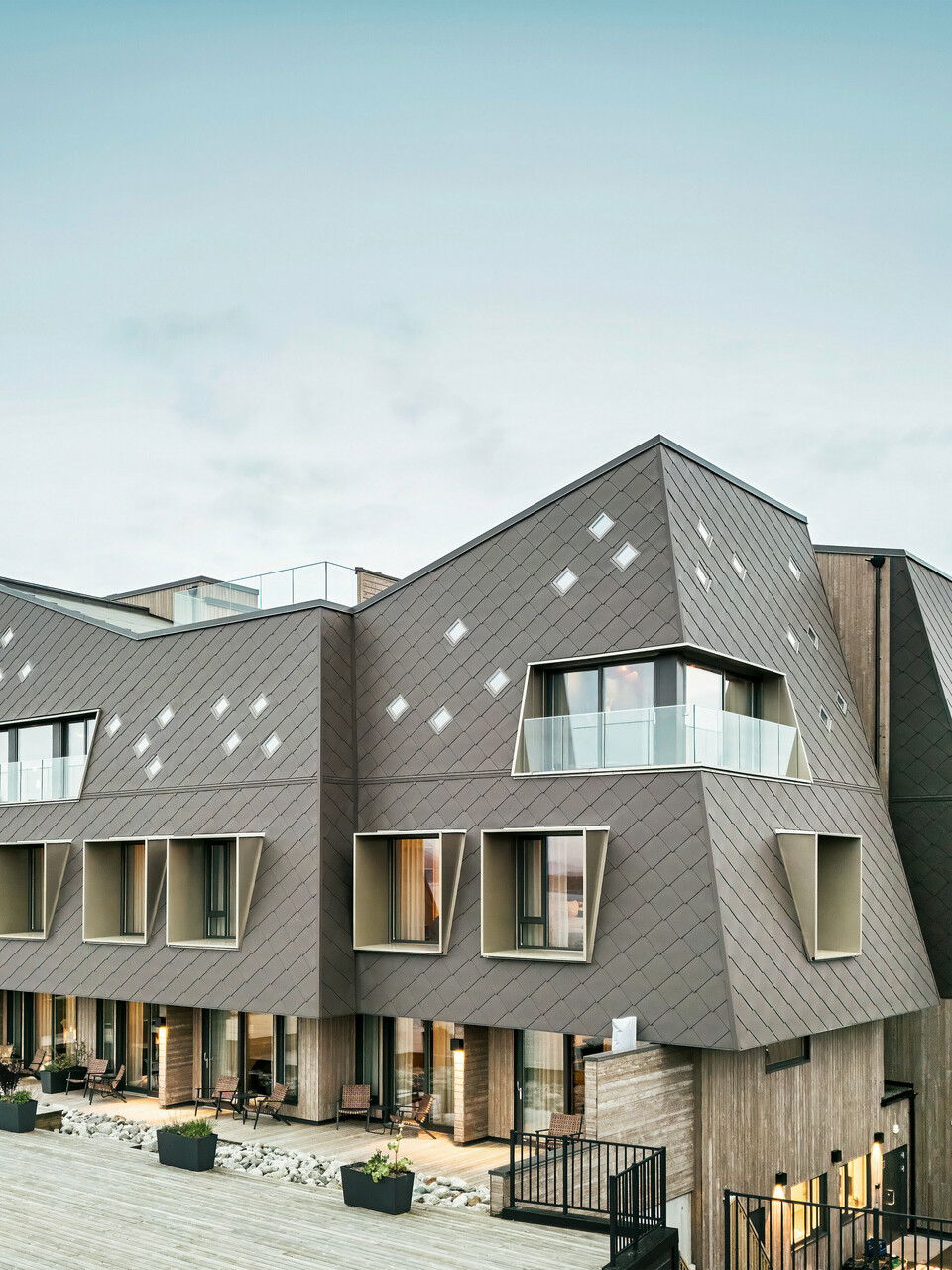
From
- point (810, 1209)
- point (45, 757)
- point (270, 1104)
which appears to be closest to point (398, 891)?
point (270, 1104)

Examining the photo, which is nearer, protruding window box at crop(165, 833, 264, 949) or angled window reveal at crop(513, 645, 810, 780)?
angled window reveal at crop(513, 645, 810, 780)

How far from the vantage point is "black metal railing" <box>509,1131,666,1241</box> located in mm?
10883

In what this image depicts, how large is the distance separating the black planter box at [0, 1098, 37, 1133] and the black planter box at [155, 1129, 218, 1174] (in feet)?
11.0

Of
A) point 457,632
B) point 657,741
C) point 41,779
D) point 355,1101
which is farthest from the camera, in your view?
point 41,779

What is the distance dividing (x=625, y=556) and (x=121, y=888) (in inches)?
451

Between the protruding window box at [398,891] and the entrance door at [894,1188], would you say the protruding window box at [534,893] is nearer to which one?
the protruding window box at [398,891]

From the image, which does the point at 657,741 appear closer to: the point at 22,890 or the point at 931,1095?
the point at 931,1095

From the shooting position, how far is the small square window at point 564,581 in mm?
15797

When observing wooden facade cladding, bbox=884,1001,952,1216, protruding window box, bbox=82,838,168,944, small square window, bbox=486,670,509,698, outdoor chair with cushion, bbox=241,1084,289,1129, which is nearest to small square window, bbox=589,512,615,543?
small square window, bbox=486,670,509,698

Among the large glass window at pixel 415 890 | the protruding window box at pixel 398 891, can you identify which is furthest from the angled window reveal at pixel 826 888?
the large glass window at pixel 415 890

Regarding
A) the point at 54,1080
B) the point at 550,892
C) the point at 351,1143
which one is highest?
the point at 550,892

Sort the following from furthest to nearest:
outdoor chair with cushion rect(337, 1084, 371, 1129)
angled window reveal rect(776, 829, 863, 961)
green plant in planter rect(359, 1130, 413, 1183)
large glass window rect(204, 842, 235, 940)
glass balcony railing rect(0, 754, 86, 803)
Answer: glass balcony railing rect(0, 754, 86, 803), large glass window rect(204, 842, 235, 940), outdoor chair with cushion rect(337, 1084, 371, 1129), angled window reveal rect(776, 829, 863, 961), green plant in planter rect(359, 1130, 413, 1183)

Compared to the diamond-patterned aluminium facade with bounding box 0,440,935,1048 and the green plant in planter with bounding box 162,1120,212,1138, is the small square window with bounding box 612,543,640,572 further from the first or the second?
the green plant in planter with bounding box 162,1120,212,1138

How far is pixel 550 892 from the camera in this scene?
15.6m
